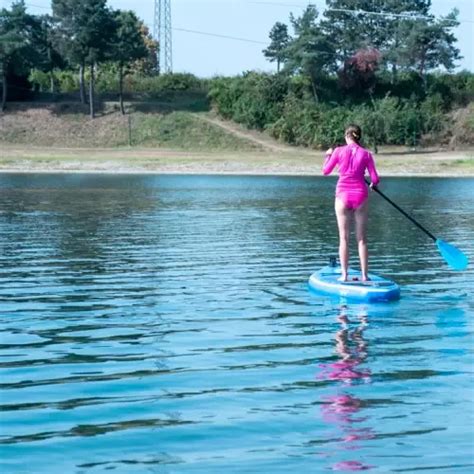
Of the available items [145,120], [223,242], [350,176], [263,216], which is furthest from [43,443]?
[145,120]

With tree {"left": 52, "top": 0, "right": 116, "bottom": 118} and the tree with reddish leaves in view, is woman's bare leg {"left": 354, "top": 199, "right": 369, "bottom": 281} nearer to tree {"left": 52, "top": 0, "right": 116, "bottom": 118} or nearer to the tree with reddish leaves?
tree {"left": 52, "top": 0, "right": 116, "bottom": 118}

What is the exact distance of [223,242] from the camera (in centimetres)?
2178

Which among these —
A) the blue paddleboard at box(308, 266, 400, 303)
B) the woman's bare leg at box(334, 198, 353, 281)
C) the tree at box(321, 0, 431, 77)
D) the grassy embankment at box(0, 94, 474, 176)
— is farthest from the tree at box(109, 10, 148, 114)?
the woman's bare leg at box(334, 198, 353, 281)

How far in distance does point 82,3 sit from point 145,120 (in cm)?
958

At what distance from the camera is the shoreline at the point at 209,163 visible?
5906cm

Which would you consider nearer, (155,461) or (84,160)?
(155,461)

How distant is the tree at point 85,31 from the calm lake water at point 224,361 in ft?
185

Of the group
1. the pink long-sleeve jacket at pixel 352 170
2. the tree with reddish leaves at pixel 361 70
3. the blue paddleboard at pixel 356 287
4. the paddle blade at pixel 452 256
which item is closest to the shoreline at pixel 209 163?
the tree with reddish leaves at pixel 361 70

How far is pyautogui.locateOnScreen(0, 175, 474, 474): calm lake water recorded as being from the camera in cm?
746

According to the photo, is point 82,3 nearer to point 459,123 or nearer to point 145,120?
point 145,120

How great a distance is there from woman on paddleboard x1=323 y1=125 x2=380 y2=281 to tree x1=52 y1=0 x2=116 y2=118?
2531 inches

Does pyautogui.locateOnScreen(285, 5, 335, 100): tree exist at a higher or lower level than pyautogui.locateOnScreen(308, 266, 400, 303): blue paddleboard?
higher

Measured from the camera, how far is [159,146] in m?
71.9

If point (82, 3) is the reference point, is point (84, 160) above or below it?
below
